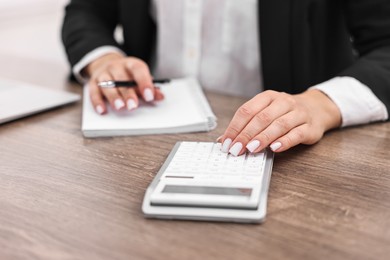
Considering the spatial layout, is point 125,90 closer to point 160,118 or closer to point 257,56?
point 160,118

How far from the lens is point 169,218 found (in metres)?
0.56

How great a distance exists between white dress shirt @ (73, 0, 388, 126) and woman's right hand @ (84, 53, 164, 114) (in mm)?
178

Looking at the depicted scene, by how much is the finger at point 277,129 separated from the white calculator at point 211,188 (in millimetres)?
15

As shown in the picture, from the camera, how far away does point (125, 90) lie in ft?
3.07

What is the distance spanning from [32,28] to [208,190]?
215 centimetres

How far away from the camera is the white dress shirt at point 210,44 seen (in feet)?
3.78

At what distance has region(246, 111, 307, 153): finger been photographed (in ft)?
2.23

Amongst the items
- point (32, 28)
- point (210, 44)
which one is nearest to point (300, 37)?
point (210, 44)

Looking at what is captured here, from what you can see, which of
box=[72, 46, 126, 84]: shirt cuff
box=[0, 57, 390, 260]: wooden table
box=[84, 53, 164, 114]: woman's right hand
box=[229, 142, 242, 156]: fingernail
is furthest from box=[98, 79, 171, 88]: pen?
box=[229, 142, 242, 156]: fingernail

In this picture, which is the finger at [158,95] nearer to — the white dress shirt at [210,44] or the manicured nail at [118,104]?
the manicured nail at [118,104]

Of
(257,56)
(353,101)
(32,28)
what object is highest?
(353,101)

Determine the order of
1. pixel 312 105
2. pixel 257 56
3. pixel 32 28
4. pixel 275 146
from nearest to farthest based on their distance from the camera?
pixel 275 146, pixel 312 105, pixel 257 56, pixel 32 28

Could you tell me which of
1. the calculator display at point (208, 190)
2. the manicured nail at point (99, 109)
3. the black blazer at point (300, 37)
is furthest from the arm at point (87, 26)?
the calculator display at point (208, 190)

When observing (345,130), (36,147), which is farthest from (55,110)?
(345,130)
